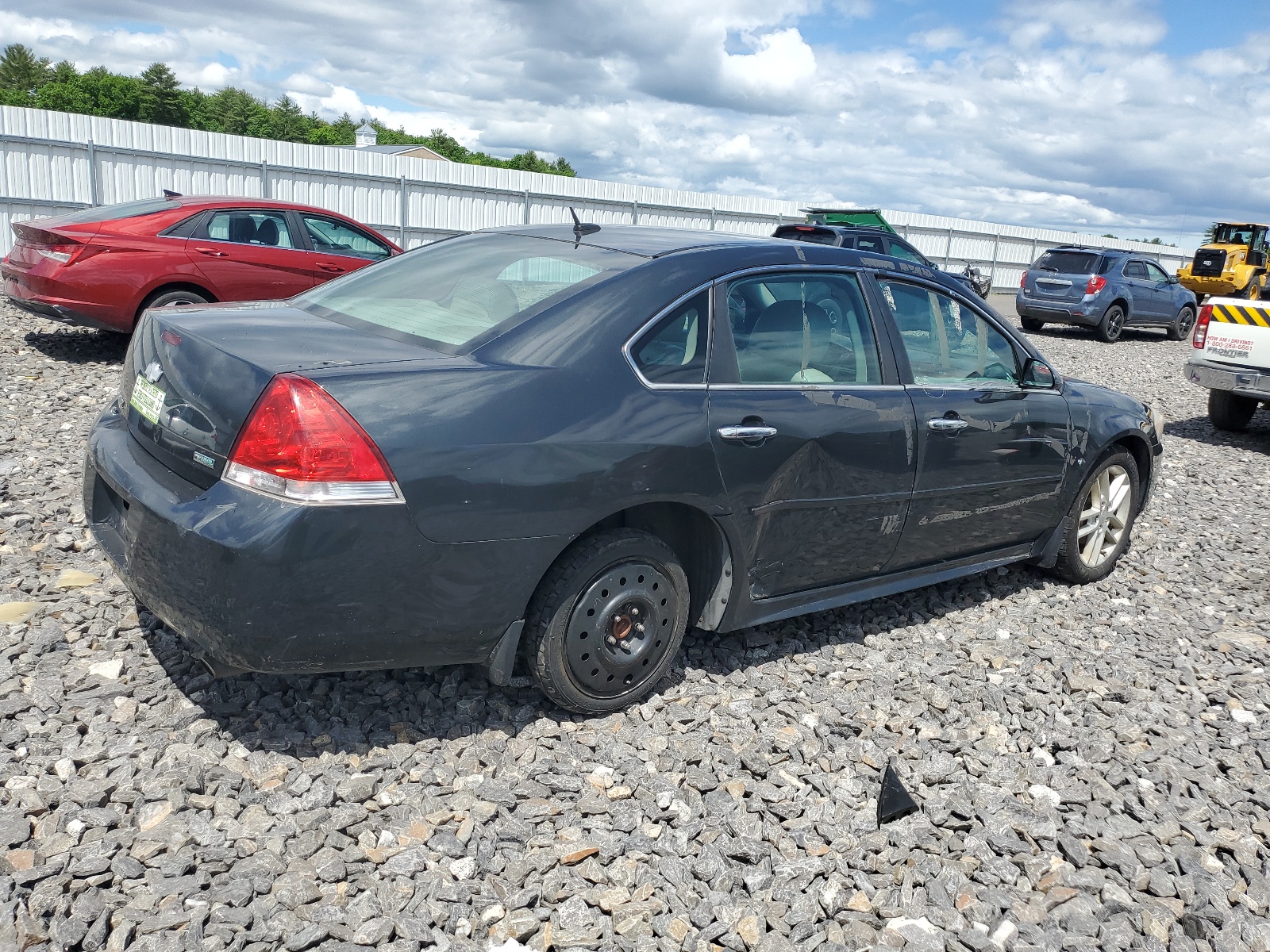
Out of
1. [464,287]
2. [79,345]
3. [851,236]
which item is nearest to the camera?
[464,287]

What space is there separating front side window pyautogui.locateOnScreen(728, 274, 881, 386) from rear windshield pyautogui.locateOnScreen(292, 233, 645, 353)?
47 cm

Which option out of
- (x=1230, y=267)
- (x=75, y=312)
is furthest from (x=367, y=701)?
(x=1230, y=267)

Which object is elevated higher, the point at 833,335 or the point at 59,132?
the point at 59,132

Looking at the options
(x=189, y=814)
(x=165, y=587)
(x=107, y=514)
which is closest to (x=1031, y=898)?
(x=189, y=814)

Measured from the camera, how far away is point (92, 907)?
8.10 feet

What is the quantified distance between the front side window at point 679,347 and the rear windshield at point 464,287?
0.27 metres

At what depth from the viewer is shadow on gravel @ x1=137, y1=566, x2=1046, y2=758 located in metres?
3.31

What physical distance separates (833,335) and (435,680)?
1994 mm

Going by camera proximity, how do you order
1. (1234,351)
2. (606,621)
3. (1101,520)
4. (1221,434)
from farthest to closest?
(1221,434), (1234,351), (1101,520), (606,621)

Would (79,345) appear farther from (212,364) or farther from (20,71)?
(20,71)

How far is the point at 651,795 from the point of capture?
125 inches

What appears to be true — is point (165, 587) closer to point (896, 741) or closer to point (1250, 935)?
point (896, 741)

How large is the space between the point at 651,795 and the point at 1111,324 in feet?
62.0

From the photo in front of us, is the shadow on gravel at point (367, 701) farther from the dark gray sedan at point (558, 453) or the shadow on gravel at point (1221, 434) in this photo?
the shadow on gravel at point (1221, 434)
